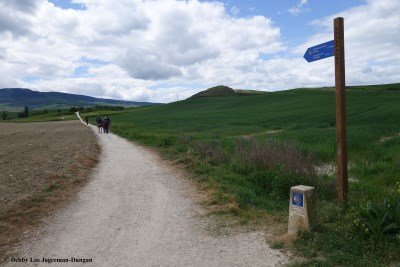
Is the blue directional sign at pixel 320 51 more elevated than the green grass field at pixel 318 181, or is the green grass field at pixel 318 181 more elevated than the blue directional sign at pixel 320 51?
the blue directional sign at pixel 320 51

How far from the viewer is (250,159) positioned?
12.2 meters

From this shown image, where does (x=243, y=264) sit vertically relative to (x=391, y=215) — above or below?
below

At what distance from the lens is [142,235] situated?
6.67 meters

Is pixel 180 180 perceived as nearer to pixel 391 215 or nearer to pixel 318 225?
pixel 318 225

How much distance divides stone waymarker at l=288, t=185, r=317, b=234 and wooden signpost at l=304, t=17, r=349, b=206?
1.38 metres

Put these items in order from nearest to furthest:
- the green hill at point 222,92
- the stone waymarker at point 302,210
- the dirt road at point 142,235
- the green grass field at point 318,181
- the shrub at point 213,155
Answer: the green grass field at point 318,181 → the dirt road at point 142,235 → the stone waymarker at point 302,210 → the shrub at point 213,155 → the green hill at point 222,92

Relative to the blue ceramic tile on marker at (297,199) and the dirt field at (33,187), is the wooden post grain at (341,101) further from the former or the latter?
the dirt field at (33,187)

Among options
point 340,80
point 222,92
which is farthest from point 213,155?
point 222,92

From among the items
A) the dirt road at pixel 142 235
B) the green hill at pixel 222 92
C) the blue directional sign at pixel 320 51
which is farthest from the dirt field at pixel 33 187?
the green hill at pixel 222 92

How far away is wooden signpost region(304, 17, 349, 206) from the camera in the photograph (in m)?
7.09

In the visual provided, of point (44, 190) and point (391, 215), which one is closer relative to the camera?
point (391, 215)

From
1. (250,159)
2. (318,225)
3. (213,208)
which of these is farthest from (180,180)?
(318,225)

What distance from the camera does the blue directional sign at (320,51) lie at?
23.5 feet

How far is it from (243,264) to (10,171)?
34.3 ft
